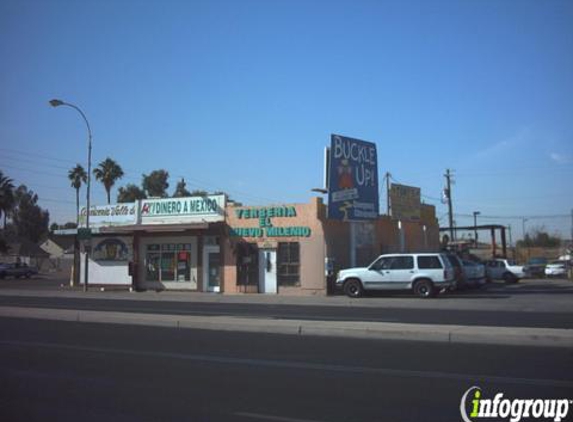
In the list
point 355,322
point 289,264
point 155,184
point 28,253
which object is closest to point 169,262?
point 289,264

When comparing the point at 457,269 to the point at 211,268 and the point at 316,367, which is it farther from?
the point at 316,367

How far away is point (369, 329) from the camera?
13.1 m

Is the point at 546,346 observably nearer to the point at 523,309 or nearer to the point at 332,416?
the point at 332,416

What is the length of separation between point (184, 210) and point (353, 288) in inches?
466

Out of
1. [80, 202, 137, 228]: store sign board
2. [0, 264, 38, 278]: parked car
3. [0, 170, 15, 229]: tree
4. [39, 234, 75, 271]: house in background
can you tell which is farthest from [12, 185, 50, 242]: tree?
[80, 202, 137, 228]: store sign board

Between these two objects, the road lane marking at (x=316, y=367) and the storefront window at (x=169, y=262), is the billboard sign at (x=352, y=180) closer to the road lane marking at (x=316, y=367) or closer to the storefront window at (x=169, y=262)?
the storefront window at (x=169, y=262)

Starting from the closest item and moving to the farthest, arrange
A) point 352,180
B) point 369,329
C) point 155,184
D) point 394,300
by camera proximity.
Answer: point 369,329
point 394,300
point 352,180
point 155,184

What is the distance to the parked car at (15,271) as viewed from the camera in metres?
56.7

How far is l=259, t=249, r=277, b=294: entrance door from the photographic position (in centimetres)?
3029

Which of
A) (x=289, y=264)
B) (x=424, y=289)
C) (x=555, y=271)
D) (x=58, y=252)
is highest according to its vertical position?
(x=58, y=252)

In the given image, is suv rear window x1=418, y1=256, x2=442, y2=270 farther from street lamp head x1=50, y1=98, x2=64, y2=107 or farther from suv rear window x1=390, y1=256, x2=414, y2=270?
street lamp head x1=50, y1=98, x2=64, y2=107

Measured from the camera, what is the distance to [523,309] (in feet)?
66.1

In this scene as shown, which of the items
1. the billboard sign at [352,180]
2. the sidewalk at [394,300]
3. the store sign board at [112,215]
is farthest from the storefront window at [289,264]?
the store sign board at [112,215]

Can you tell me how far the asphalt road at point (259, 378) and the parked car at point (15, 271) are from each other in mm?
48251
